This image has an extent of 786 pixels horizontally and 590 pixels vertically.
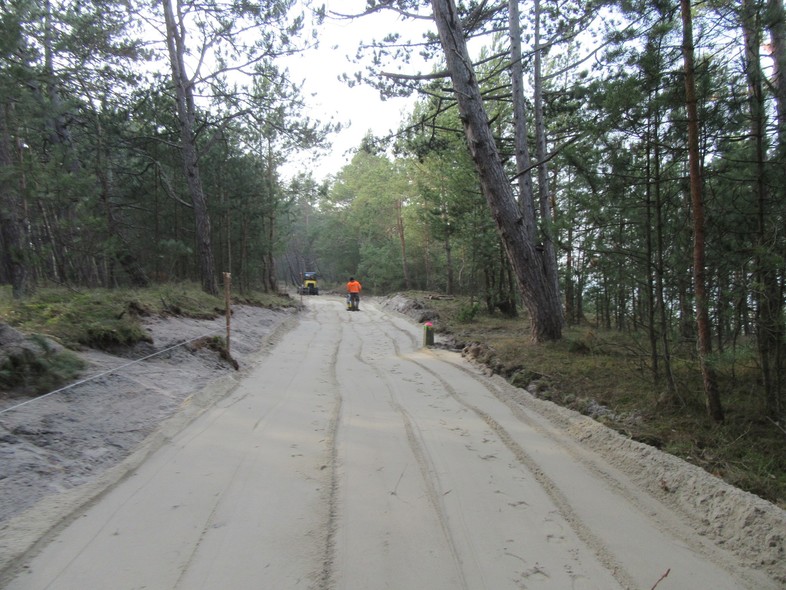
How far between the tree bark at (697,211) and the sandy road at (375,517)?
1391mm

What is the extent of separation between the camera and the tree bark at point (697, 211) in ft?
14.2

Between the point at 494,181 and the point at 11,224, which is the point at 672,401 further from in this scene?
the point at 11,224

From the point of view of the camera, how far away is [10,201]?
9.95 meters

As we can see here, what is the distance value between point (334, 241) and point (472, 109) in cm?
4478

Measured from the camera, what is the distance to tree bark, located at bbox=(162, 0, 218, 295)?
54.1 ft

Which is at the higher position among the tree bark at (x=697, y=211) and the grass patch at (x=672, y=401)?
the tree bark at (x=697, y=211)

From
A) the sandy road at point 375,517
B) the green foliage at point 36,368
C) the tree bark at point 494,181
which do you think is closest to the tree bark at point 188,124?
the tree bark at point 494,181

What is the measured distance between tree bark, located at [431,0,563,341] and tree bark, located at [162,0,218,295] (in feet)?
36.5

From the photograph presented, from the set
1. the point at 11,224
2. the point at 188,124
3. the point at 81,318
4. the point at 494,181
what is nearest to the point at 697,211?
the point at 494,181

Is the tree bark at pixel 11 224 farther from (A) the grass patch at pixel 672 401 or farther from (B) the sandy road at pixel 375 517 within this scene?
(A) the grass patch at pixel 672 401

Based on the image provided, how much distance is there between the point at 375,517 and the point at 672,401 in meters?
3.76

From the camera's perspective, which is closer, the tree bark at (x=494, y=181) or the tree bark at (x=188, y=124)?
the tree bark at (x=494, y=181)

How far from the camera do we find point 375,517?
3311mm

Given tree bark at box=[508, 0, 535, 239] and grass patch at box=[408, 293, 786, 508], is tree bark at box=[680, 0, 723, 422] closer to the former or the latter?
grass patch at box=[408, 293, 786, 508]
